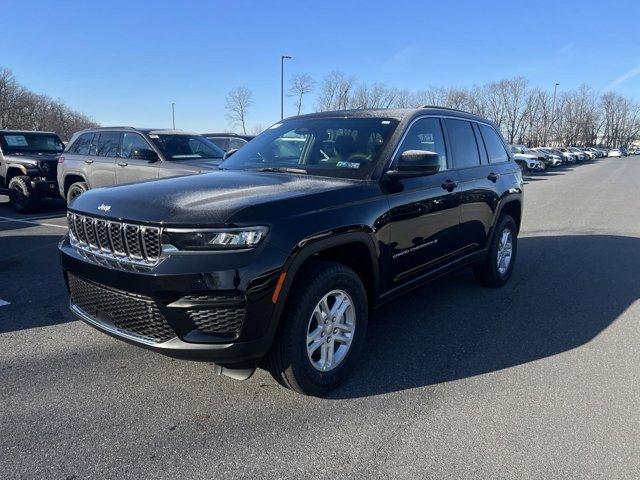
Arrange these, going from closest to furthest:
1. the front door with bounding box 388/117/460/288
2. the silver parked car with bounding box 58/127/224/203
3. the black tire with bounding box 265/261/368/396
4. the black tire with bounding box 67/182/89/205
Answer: the black tire with bounding box 265/261/368/396, the front door with bounding box 388/117/460/288, the silver parked car with bounding box 58/127/224/203, the black tire with bounding box 67/182/89/205

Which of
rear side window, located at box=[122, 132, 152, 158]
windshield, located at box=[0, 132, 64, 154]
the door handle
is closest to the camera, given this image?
the door handle

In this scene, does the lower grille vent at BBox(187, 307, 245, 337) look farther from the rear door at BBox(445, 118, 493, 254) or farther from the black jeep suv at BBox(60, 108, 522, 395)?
the rear door at BBox(445, 118, 493, 254)

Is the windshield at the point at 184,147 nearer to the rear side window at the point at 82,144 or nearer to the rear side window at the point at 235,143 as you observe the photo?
the rear side window at the point at 82,144

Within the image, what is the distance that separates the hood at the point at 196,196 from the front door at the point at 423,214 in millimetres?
485

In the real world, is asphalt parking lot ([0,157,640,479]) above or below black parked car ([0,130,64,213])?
below

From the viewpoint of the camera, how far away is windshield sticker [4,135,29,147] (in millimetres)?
A: 12438

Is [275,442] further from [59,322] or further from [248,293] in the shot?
[59,322]

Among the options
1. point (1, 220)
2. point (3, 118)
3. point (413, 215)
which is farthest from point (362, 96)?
point (413, 215)

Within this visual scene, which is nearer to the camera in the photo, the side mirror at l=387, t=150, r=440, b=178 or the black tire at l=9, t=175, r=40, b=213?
the side mirror at l=387, t=150, r=440, b=178

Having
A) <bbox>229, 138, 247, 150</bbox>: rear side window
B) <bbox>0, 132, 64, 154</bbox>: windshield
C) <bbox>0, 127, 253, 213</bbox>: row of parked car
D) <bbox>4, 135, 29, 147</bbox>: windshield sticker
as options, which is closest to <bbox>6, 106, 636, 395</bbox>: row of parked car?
<bbox>0, 127, 253, 213</bbox>: row of parked car

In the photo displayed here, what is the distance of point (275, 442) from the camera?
2.75m

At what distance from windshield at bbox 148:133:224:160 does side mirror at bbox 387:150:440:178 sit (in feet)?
20.2

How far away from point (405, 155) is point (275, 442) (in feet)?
6.97

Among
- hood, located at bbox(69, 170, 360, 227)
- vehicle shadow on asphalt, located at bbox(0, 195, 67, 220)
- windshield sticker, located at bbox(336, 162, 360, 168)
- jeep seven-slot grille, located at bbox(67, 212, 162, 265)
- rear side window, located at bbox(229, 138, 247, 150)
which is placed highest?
rear side window, located at bbox(229, 138, 247, 150)
